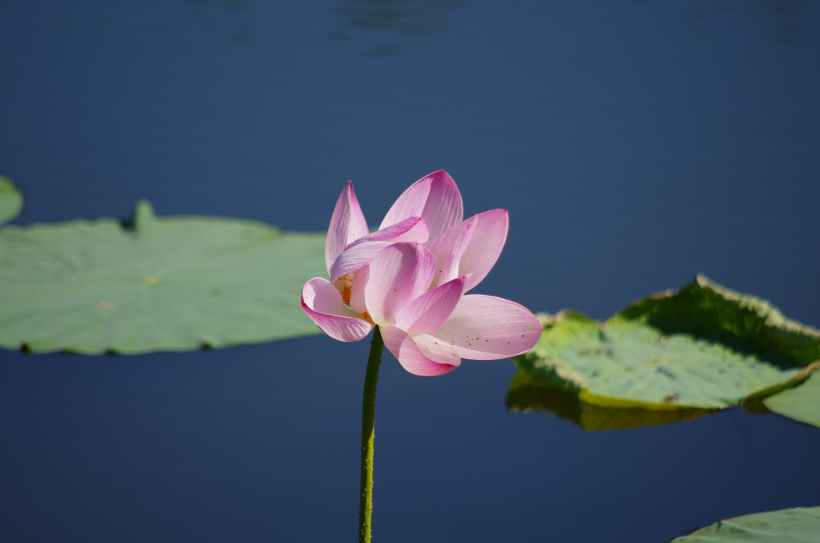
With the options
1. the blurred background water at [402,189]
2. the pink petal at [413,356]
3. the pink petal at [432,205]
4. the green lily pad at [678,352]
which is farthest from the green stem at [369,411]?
the green lily pad at [678,352]

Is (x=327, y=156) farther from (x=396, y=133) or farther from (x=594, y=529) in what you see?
(x=594, y=529)

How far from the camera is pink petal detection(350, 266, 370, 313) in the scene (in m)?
0.58

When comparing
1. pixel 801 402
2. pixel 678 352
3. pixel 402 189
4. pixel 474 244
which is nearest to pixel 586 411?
pixel 678 352

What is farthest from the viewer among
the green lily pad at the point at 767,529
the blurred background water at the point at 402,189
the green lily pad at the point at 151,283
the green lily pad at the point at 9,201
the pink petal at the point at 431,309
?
the green lily pad at the point at 9,201

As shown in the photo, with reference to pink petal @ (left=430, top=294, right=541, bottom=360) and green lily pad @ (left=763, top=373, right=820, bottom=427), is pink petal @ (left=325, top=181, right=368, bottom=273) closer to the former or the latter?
pink petal @ (left=430, top=294, right=541, bottom=360)

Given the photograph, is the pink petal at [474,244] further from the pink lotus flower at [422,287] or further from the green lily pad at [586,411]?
the green lily pad at [586,411]

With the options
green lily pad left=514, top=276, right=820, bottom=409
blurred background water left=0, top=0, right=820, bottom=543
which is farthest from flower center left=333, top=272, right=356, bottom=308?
green lily pad left=514, top=276, right=820, bottom=409

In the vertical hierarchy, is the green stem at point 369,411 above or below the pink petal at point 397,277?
below

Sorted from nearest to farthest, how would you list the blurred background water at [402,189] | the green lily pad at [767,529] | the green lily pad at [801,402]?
the green lily pad at [767,529], the blurred background water at [402,189], the green lily pad at [801,402]

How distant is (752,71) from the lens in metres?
2.85

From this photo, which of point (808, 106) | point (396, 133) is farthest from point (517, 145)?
point (808, 106)

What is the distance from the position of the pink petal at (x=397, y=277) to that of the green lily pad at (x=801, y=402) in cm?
A: 91

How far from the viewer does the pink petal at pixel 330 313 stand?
21.3 inches

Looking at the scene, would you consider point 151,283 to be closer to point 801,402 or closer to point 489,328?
point 489,328
